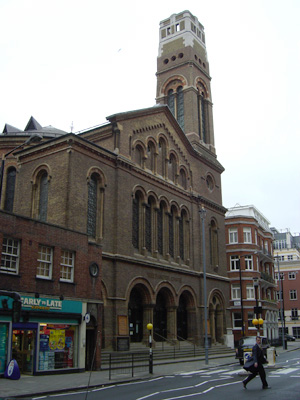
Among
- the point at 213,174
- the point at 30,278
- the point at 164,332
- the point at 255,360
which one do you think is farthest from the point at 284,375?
the point at 213,174

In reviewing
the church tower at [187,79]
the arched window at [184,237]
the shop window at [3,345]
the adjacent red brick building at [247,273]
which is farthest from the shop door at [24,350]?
the adjacent red brick building at [247,273]

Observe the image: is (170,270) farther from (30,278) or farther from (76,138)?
(30,278)

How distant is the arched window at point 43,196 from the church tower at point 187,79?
754 inches

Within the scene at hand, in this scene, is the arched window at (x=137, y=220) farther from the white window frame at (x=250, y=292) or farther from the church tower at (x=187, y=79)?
the white window frame at (x=250, y=292)

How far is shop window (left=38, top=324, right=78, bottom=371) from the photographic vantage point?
20375mm

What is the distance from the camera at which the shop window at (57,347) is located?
20375mm

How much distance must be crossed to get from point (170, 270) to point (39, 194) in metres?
12.0

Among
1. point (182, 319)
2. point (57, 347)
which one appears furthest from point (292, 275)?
point (57, 347)

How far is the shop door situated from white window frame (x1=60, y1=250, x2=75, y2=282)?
3323 mm

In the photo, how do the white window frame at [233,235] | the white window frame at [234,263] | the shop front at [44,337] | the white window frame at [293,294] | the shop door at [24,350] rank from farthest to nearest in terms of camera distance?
the white window frame at [293,294], the white window frame at [233,235], the white window frame at [234,263], the shop door at [24,350], the shop front at [44,337]

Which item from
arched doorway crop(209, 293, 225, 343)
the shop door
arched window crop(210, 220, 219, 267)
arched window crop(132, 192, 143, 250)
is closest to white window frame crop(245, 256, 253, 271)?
arched window crop(210, 220, 219, 267)

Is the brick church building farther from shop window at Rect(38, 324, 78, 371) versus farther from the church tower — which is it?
shop window at Rect(38, 324, 78, 371)

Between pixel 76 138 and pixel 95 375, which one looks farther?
pixel 76 138

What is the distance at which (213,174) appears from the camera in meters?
46.1
